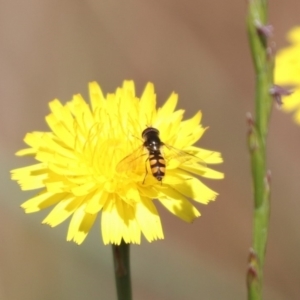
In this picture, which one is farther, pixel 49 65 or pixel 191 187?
pixel 49 65

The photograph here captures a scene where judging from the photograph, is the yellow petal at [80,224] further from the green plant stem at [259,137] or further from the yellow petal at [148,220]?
the green plant stem at [259,137]

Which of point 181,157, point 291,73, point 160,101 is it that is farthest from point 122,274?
point 160,101

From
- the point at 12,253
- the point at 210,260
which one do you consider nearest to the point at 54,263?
the point at 12,253


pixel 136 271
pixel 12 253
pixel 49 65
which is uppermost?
pixel 49 65

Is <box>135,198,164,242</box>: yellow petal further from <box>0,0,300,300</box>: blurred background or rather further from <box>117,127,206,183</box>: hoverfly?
<box>0,0,300,300</box>: blurred background

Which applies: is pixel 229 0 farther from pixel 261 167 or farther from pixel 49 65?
pixel 261 167

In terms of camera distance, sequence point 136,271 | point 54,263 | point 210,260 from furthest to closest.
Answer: point 210,260 < point 54,263 < point 136,271

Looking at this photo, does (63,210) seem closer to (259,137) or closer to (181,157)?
(181,157)
